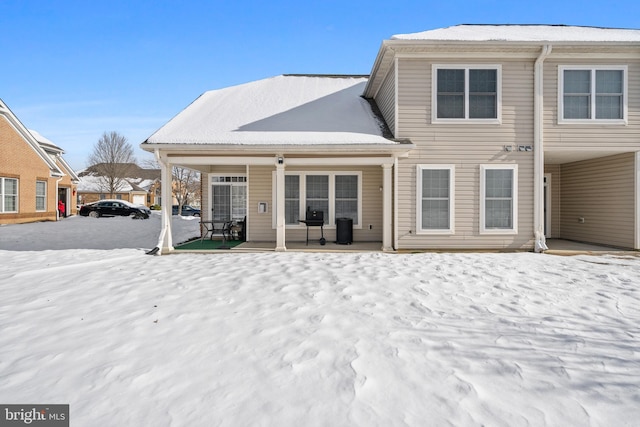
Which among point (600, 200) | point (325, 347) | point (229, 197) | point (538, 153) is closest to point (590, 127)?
point (538, 153)

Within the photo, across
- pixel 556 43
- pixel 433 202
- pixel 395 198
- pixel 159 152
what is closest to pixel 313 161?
pixel 395 198

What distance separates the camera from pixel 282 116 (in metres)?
11.6

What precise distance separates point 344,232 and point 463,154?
4106 mm

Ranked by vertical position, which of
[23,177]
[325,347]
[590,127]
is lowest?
[325,347]

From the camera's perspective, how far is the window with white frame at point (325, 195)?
1199cm

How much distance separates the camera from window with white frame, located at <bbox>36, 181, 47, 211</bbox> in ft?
66.5

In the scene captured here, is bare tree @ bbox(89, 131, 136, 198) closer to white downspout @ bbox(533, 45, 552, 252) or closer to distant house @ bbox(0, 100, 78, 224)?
distant house @ bbox(0, 100, 78, 224)

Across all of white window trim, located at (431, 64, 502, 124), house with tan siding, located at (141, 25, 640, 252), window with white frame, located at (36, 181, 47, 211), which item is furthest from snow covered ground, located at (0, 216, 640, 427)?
window with white frame, located at (36, 181, 47, 211)

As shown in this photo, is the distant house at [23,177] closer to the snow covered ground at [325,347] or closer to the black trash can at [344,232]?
the snow covered ground at [325,347]

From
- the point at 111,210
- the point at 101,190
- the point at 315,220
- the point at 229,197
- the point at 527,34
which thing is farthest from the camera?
the point at 101,190

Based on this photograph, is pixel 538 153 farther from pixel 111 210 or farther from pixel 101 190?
pixel 101 190

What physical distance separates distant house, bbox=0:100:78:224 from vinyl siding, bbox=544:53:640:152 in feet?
74.7

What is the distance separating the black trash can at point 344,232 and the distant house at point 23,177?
55.9ft

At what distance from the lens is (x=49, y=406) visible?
9.03 feet
